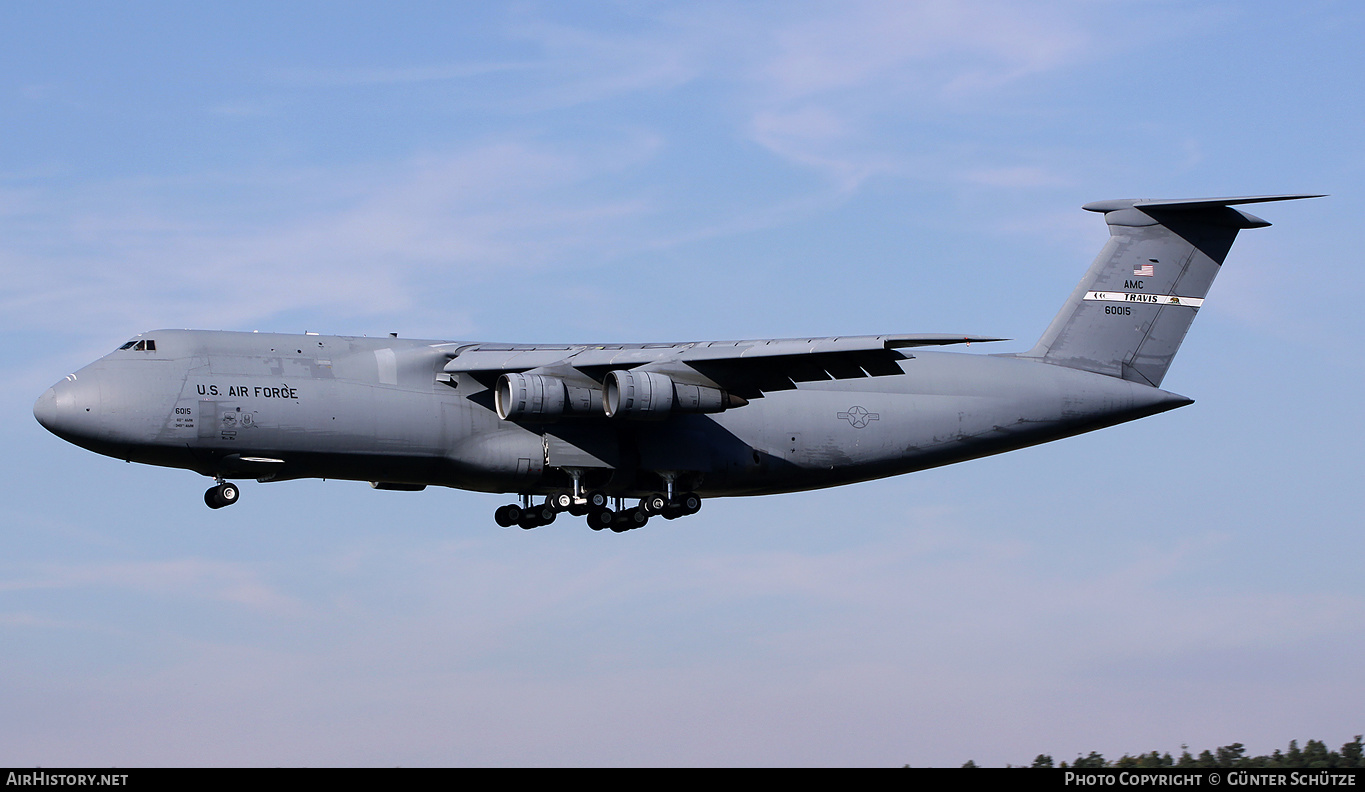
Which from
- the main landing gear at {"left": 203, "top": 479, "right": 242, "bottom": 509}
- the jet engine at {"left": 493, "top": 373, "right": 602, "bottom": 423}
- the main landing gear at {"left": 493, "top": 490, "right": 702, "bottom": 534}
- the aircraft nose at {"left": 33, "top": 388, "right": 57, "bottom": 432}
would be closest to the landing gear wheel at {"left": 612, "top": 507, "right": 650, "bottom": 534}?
the main landing gear at {"left": 493, "top": 490, "right": 702, "bottom": 534}

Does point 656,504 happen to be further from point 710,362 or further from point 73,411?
point 73,411

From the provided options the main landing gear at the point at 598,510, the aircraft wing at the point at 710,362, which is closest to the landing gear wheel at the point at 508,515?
the main landing gear at the point at 598,510

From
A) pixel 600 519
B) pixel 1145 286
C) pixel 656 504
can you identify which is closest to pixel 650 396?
pixel 656 504

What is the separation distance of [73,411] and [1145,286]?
14730 millimetres

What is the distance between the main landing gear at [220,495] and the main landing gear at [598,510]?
3619 millimetres

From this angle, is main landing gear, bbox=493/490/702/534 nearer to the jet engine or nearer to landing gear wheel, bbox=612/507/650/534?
landing gear wheel, bbox=612/507/650/534

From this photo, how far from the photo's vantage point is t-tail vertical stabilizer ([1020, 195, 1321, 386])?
83.2ft

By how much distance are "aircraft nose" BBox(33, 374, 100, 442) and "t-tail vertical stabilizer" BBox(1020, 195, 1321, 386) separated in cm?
1268

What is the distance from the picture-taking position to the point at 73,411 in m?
20.3
